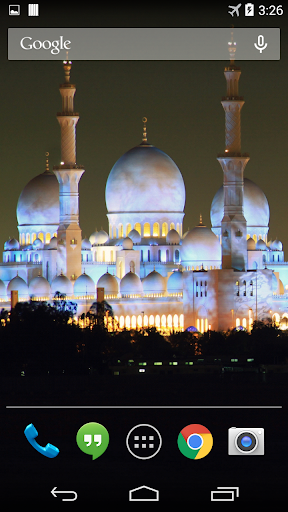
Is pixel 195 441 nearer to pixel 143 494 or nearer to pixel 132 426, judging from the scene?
pixel 143 494

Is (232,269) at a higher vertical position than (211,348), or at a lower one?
higher

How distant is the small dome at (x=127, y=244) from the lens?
4509 centimetres

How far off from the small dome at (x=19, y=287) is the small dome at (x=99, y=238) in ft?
16.0

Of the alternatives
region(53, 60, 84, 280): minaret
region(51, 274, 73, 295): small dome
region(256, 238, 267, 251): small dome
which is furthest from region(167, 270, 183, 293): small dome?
region(256, 238, 267, 251): small dome

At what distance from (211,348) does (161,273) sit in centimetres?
1154

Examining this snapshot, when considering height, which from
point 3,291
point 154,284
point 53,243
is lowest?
point 3,291

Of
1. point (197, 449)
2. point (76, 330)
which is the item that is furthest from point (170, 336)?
point (197, 449)

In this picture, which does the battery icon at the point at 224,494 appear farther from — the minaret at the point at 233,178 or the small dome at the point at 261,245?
the small dome at the point at 261,245

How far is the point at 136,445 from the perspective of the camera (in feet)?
28.3

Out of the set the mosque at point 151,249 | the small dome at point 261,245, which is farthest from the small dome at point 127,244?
the small dome at point 261,245

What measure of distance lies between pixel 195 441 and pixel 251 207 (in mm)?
40988

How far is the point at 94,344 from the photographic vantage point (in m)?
31.3

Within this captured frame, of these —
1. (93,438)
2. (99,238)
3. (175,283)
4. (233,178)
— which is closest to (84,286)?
(175,283)

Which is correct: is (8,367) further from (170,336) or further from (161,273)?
(161,273)
